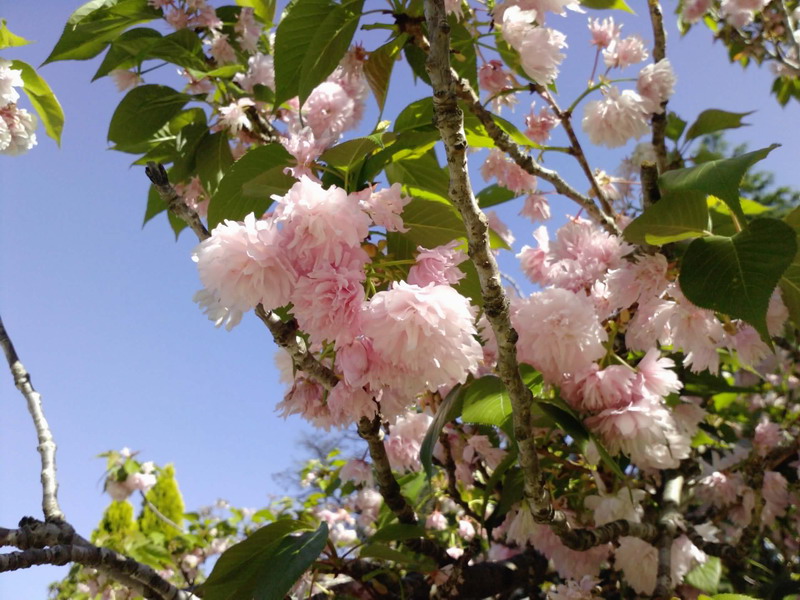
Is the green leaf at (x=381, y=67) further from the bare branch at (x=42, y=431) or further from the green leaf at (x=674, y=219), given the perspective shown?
the bare branch at (x=42, y=431)

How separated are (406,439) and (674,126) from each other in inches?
54.4

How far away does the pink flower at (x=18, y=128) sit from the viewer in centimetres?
169

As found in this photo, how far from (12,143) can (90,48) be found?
340 mm

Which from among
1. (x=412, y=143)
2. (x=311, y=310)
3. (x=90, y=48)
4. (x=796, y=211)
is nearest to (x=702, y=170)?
(x=796, y=211)

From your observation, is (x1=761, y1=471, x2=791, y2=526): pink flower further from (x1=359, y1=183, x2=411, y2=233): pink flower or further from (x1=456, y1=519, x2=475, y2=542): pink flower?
(x1=359, y1=183, x2=411, y2=233): pink flower

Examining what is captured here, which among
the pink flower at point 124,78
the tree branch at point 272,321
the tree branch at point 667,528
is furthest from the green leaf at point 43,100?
the tree branch at point 667,528

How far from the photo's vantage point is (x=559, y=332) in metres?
1.10

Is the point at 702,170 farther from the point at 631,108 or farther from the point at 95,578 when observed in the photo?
the point at 95,578

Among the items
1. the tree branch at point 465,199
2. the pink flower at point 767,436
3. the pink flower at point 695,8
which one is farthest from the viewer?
the pink flower at point 695,8

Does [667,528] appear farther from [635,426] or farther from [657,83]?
[657,83]

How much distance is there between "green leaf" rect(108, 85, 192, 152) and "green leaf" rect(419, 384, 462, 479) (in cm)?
120

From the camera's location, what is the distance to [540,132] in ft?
6.91

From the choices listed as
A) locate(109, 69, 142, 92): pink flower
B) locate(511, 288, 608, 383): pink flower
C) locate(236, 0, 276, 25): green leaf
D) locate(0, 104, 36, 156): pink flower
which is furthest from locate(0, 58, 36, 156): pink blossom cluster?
locate(511, 288, 608, 383): pink flower

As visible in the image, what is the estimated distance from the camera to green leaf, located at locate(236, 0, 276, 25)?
6.27 ft
